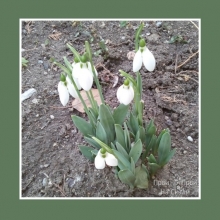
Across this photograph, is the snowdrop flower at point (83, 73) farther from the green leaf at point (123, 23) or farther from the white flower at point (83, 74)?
the green leaf at point (123, 23)

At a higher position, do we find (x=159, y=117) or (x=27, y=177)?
(x=159, y=117)

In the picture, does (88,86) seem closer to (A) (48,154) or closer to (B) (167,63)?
(A) (48,154)

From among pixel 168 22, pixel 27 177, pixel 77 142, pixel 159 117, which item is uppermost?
pixel 168 22

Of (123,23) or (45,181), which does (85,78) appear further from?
(123,23)

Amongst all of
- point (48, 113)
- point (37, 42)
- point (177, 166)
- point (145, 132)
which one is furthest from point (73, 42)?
point (177, 166)

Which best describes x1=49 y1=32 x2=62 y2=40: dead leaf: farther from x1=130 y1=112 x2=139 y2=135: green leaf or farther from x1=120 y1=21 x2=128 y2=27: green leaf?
x1=130 y1=112 x2=139 y2=135: green leaf

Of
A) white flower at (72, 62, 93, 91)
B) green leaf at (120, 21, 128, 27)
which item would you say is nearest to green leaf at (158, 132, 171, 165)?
white flower at (72, 62, 93, 91)

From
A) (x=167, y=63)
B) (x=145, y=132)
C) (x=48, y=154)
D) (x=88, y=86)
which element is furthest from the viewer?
(x=167, y=63)
